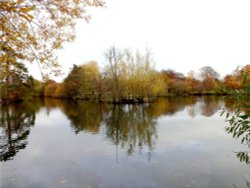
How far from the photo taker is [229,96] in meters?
3.57

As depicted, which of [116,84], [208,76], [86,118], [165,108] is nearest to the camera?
[86,118]

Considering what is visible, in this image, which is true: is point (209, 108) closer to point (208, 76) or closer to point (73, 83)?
point (73, 83)

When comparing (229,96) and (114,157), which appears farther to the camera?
(114,157)

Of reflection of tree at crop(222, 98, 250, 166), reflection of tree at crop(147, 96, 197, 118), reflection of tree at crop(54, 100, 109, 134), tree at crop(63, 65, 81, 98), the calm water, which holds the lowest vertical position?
the calm water

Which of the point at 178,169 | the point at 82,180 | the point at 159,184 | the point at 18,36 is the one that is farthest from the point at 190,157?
the point at 18,36

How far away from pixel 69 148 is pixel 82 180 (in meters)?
4.74

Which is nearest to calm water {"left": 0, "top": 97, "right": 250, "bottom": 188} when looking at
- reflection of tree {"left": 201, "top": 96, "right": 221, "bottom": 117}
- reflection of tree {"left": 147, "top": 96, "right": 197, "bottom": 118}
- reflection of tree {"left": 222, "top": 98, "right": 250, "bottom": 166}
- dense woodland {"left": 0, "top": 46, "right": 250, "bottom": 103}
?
reflection of tree {"left": 222, "top": 98, "right": 250, "bottom": 166}

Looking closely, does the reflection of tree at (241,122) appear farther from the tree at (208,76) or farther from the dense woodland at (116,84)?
the tree at (208,76)

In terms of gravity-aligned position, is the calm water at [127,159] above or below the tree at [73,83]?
below

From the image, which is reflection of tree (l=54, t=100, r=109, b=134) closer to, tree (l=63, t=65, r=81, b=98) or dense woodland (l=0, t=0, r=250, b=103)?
dense woodland (l=0, t=0, r=250, b=103)

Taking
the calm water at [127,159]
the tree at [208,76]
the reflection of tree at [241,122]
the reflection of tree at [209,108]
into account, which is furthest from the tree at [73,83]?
the reflection of tree at [241,122]

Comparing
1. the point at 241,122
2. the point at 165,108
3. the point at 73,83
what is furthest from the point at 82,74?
the point at 241,122

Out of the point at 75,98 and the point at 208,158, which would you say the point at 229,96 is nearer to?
the point at 208,158

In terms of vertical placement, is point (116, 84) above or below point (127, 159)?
above
